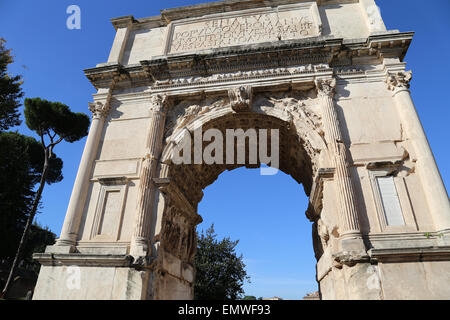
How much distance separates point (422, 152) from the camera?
6.02 metres

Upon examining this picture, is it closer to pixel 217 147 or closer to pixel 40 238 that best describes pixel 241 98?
pixel 217 147

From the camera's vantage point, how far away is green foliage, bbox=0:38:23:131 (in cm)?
1285

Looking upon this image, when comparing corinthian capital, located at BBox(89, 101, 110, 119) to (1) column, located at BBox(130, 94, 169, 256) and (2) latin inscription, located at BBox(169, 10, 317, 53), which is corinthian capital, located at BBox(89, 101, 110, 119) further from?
(2) latin inscription, located at BBox(169, 10, 317, 53)

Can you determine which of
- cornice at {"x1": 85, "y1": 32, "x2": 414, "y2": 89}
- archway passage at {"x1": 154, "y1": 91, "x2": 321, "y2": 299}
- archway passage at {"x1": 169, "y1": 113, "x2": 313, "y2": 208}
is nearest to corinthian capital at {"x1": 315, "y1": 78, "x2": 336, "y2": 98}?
archway passage at {"x1": 154, "y1": 91, "x2": 321, "y2": 299}

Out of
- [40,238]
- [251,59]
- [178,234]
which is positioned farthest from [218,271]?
[40,238]

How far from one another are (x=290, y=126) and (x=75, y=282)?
6.22 m

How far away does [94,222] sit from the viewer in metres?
6.82

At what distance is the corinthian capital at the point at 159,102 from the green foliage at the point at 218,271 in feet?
43.7

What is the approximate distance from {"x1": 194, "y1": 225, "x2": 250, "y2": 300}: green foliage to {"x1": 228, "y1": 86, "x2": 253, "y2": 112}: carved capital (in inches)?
542

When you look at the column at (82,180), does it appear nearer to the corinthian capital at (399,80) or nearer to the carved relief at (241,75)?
the carved relief at (241,75)

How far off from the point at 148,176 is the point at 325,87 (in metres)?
5.05

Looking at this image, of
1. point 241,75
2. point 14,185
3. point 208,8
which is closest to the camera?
point 241,75

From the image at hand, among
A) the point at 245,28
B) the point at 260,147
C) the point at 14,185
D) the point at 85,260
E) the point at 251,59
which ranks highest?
the point at 245,28
